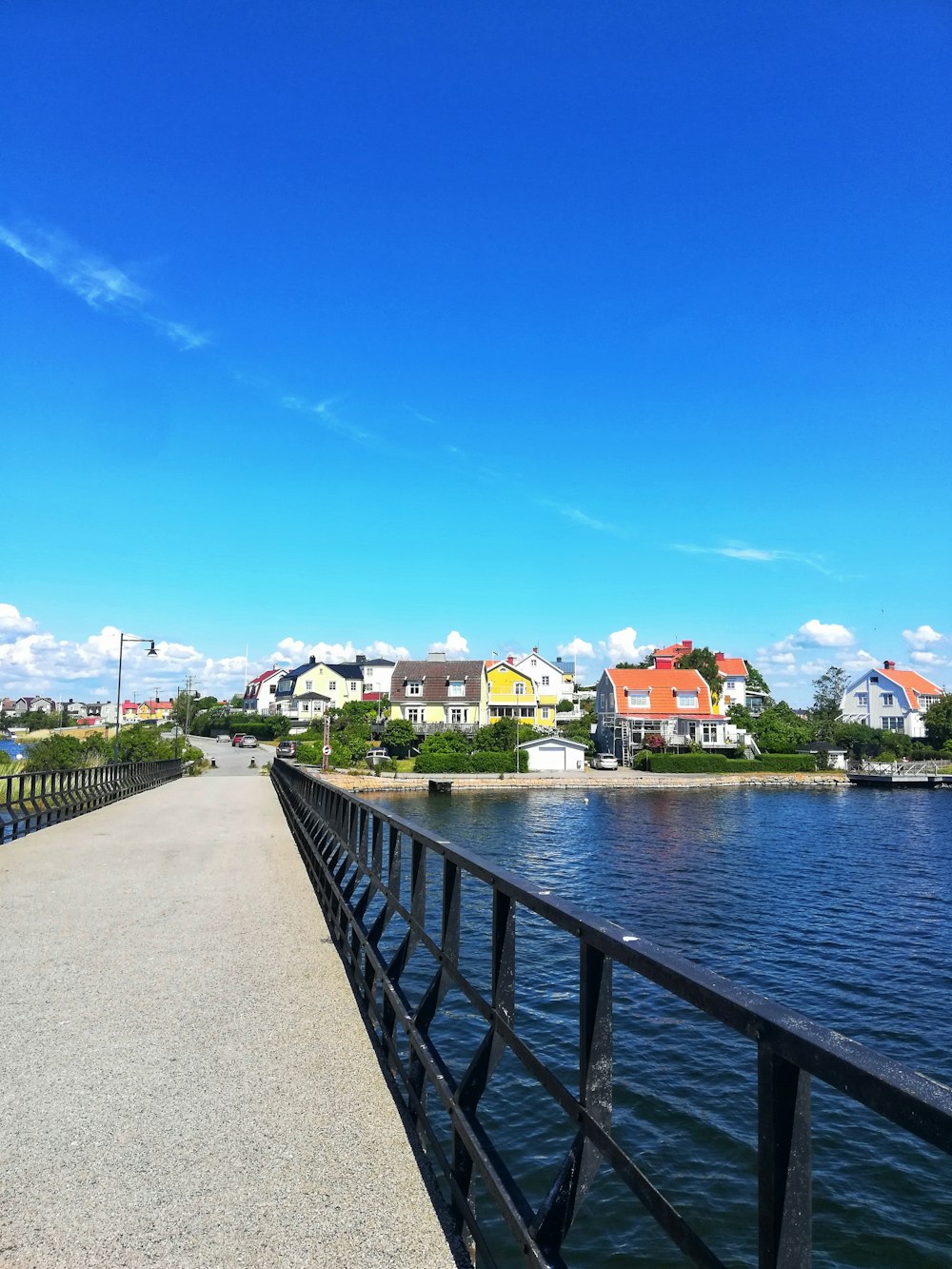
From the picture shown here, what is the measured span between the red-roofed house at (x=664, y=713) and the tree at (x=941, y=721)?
2244 centimetres

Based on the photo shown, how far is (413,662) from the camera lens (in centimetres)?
9281

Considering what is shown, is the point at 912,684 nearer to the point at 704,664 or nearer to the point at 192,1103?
the point at 704,664

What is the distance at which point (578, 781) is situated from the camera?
66812 mm

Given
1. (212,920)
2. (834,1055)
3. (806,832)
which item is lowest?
(806,832)

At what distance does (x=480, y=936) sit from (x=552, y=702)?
76.9m

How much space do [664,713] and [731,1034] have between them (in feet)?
241

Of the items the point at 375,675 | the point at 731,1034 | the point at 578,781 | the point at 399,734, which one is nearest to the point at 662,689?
the point at 578,781

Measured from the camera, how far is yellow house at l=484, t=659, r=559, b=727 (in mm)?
88250

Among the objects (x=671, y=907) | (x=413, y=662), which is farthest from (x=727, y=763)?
(x=671, y=907)

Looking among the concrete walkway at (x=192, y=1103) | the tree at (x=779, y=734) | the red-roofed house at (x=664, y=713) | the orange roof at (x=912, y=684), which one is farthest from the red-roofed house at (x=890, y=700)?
the concrete walkway at (x=192, y=1103)

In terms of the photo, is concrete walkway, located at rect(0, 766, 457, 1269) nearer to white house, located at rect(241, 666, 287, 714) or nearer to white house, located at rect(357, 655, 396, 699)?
white house, located at rect(357, 655, 396, 699)

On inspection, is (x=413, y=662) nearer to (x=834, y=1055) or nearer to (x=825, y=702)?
(x=825, y=702)

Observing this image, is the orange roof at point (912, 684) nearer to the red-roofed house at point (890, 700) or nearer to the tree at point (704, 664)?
the red-roofed house at point (890, 700)

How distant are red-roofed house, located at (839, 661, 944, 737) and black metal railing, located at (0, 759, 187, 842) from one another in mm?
86896
